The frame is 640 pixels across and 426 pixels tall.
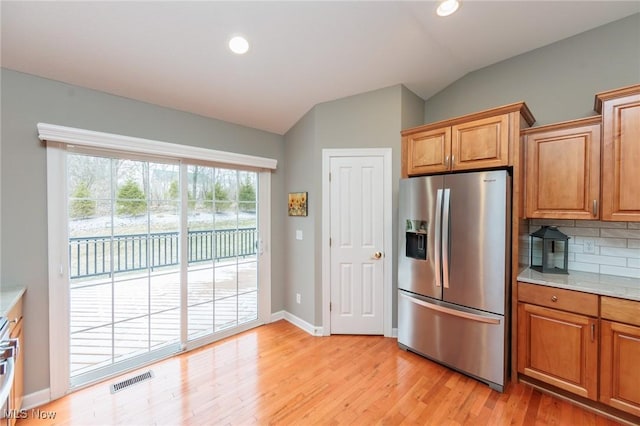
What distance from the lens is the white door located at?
3012 mm

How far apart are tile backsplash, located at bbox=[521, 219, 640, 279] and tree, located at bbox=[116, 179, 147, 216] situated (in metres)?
3.63

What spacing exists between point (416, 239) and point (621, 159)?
1.53 m

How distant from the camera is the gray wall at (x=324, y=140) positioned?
9.67ft

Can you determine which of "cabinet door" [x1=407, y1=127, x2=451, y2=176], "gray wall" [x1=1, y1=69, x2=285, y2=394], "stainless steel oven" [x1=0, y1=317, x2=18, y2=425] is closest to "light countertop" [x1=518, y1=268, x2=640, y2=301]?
"cabinet door" [x1=407, y1=127, x2=451, y2=176]

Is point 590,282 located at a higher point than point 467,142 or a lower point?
lower

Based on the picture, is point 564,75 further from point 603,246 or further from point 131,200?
point 131,200

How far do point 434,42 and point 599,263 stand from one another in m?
2.42

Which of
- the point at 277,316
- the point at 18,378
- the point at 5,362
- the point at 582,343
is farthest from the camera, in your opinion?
the point at 277,316

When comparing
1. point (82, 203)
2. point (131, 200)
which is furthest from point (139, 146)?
point (82, 203)

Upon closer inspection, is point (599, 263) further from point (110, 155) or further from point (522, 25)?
point (110, 155)

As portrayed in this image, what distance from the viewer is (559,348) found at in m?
2.00

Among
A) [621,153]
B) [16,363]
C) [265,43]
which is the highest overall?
[265,43]

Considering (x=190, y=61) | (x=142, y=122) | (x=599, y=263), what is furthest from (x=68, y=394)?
(x=599, y=263)

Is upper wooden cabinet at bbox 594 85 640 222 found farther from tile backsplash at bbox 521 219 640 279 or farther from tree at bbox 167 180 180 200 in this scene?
tree at bbox 167 180 180 200
